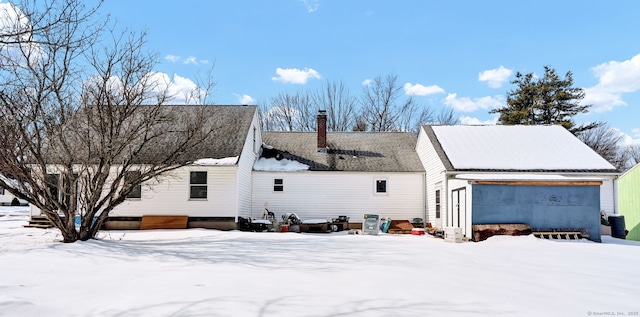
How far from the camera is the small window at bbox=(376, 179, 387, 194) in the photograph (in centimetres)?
2264

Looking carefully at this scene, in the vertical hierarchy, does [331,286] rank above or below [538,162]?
below

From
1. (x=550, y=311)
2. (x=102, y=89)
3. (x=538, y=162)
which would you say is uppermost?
(x=102, y=89)

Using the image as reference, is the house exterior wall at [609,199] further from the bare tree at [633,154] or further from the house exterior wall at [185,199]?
the bare tree at [633,154]

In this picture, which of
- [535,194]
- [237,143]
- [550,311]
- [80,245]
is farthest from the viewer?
[237,143]

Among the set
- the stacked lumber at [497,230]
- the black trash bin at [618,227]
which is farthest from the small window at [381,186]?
the black trash bin at [618,227]

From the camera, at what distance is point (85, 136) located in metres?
13.3

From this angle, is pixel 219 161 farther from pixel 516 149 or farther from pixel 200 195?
pixel 516 149

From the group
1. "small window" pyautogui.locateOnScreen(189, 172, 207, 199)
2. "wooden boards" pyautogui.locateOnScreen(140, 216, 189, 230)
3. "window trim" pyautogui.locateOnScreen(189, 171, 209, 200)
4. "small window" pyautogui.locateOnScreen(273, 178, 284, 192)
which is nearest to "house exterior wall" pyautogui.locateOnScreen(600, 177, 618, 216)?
"small window" pyautogui.locateOnScreen(273, 178, 284, 192)

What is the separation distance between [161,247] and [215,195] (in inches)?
294

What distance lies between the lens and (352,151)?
80.8 feet

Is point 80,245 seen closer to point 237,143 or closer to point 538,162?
point 237,143

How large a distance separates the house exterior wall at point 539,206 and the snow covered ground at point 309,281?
3836 millimetres

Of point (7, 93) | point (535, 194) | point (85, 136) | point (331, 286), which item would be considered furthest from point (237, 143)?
point (331, 286)

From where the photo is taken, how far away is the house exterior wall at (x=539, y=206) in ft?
53.0
